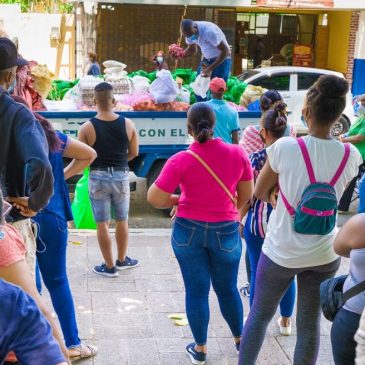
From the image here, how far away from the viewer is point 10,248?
256 cm

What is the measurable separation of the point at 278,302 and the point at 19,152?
1613mm

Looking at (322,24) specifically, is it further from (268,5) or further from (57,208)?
(57,208)

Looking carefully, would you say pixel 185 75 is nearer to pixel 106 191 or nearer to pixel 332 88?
pixel 106 191

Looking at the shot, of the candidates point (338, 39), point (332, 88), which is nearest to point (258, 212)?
point (332, 88)

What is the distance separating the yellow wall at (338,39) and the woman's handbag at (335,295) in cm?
1933

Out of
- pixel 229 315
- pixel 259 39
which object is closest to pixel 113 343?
pixel 229 315

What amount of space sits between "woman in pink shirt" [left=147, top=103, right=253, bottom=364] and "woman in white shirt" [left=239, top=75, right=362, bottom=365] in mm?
383

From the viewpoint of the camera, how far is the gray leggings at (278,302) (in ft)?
11.6

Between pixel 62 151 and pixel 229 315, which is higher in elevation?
pixel 62 151

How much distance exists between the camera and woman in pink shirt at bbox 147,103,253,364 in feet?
12.7

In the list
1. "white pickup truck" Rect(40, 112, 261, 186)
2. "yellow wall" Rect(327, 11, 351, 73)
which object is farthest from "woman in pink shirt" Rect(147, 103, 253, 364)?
"yellow wall" Rect(327, 11, 351, 73)

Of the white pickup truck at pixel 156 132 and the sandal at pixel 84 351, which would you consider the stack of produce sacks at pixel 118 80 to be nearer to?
the white pickup truck at pixel 156 132

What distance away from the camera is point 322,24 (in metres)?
22.8

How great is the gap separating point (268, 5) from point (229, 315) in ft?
53.2
